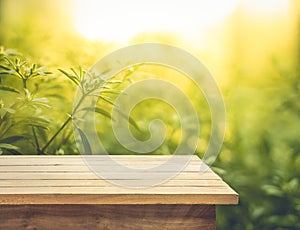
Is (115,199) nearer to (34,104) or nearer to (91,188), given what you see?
(91,188)

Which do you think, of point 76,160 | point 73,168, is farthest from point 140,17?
point 73,168

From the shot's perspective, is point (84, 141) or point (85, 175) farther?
point (84, 141)

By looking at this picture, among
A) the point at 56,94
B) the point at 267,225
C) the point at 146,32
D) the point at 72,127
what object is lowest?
the point at 267,225

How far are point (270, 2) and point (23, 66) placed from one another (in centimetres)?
111

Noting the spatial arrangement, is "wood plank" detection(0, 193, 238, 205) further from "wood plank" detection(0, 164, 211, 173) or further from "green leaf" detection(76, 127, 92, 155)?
"green leaf" detection(76, 127, 92, 155)

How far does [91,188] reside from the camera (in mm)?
1248

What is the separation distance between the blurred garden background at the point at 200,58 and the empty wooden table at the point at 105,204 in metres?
0.93

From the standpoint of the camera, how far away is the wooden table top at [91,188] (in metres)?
1.19

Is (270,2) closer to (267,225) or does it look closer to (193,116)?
(193,116)

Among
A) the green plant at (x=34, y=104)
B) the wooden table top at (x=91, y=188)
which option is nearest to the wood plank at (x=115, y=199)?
the wooden table top at (x=91, y=188)

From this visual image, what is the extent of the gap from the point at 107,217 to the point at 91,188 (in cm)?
8

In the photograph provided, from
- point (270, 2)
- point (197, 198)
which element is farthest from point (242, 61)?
point (197, 198)

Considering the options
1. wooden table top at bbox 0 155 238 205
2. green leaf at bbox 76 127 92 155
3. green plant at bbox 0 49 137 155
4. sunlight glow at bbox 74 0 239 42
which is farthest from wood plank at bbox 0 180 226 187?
sunlight glow at bbox 74 0 239 42

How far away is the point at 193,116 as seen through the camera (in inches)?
89.1
